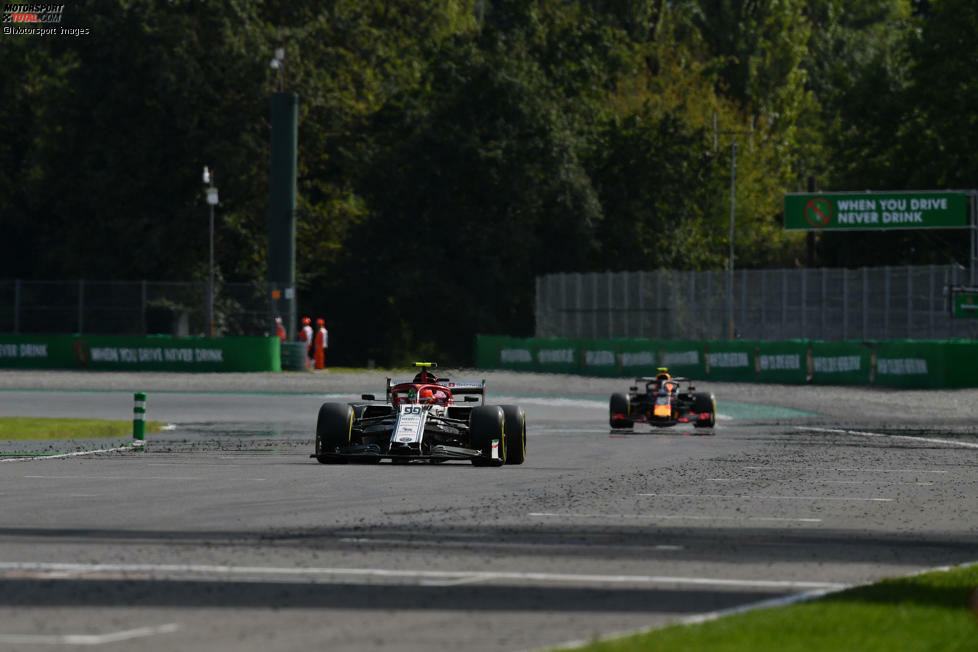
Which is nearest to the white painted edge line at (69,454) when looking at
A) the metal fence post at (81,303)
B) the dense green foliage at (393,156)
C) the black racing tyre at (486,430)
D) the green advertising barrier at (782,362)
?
the black racing tyre at (486,430)

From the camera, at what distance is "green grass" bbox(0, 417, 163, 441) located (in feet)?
94.9

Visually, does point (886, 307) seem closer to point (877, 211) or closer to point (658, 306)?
point (877, 211)

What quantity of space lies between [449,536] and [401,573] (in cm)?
237

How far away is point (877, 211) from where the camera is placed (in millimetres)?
56156

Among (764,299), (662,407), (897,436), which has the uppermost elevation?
(764,299)

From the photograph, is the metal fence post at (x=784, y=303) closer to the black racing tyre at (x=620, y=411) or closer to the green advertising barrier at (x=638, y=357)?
the green advertising barrier at (x=638, y=357)

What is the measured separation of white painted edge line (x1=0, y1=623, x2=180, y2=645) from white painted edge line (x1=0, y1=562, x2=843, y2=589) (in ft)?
7.80

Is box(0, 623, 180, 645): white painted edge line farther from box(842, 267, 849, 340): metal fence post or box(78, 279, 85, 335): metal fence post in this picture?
box(78, 279, 85, 335): metal fence post

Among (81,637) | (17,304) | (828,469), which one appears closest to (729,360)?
(17,304)

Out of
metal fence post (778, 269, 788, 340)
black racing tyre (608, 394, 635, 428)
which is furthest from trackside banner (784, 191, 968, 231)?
black racing tyre (608, 394, 635, 428)

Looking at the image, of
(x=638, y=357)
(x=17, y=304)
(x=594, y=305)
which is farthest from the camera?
(x=594, y=305)

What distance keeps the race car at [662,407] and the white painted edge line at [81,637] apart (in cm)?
2303

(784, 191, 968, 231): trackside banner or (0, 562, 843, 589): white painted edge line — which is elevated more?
(784, 191, 968, 231): trackside banner

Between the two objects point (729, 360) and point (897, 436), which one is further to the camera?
point (729, 360)
